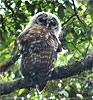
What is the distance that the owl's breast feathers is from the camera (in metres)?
2.20

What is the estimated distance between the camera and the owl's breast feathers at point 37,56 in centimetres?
220

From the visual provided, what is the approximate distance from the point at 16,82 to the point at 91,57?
94cm

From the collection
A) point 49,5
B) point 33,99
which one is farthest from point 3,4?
point 33,99

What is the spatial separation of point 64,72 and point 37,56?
366mm

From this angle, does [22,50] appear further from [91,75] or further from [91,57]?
[91,75]

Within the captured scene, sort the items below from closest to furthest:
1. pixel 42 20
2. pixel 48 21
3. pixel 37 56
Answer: pixel 37 56
pixel 48 21
pixel 42 20

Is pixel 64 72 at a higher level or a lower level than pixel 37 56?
lower

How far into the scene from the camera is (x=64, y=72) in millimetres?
2299

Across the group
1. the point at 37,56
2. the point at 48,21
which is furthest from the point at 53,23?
the point at 37,56

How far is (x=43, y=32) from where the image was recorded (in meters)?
2.62

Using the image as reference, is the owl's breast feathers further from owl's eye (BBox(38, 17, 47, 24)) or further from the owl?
owl's eye (BBox(38, 17, 47, 24))

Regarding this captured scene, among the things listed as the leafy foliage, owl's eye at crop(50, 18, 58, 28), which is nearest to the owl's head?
owl's eye at crop(50, 18, 58, 28)

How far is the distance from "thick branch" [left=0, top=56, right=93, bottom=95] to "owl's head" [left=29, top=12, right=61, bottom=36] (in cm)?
91

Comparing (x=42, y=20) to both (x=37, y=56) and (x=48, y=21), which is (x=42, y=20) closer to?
(x=48, y=21)
